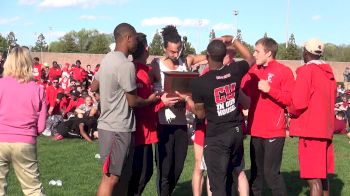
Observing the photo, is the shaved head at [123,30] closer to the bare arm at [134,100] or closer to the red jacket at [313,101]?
the bare arm at [134,100]

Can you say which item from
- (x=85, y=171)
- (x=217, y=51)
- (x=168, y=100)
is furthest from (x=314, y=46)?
(x=85, y=171)

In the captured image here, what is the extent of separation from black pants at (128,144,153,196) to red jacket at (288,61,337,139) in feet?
5.86

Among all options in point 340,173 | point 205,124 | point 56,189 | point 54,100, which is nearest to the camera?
point 205,124

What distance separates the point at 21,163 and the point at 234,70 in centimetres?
255

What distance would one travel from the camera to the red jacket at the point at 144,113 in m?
6.36

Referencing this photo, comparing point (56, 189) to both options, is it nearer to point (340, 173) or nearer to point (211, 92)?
point (211, 92)

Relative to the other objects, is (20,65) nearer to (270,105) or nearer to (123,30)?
(123,30)

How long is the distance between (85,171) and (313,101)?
198 inches

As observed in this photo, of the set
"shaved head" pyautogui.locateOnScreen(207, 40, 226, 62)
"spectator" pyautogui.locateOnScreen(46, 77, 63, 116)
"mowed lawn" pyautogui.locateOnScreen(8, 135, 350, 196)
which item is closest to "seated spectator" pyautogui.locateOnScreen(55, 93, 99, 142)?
"mowed lawn" pyautogui.locateOnScreen(8, 135, 350, 196)

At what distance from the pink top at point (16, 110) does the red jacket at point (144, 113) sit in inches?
47.0

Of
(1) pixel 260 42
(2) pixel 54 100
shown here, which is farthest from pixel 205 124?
(2) pixel 54 100

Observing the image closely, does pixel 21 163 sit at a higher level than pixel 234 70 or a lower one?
lower

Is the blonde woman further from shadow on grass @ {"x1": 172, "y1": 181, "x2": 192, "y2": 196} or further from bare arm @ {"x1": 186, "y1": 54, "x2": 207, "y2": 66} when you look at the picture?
shadow on grass @ {"x1": 172, "y1": 181, "x2": 192, "y2": 196}

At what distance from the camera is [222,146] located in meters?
6.05
